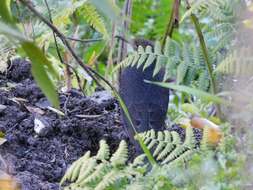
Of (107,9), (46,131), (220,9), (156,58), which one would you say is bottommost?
(46,131)

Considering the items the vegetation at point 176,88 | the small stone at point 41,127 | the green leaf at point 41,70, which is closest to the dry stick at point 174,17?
the vegetation at point 176,88

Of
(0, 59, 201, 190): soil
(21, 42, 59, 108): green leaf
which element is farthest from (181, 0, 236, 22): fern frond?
(21, 42, 59, 108): green leaf

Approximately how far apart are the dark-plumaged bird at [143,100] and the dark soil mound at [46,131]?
0.53ft

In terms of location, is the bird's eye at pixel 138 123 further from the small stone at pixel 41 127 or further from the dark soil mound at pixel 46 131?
the small stone at pixel 41 127

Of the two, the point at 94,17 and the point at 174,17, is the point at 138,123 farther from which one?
the point at 94,17

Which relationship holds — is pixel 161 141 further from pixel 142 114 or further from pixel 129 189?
pixel 142 114

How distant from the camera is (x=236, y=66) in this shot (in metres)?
1.71

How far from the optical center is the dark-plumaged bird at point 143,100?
198 centimetres

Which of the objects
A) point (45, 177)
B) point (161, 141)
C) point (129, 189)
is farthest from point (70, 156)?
point (129, 189)

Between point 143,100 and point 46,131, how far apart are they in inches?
13.1

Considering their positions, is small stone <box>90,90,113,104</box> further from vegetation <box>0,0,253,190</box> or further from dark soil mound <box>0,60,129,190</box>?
vegetation <box>0,0,253,190</box>

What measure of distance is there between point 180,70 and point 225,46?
24 centimetres

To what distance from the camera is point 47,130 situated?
209 centimetres

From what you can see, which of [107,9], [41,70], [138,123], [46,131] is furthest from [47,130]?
[107,9]
